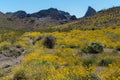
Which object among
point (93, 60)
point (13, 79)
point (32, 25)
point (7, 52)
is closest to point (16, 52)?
point (7, 52)

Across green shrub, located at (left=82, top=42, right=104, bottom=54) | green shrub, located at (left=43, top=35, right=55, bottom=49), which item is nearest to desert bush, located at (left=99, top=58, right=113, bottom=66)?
green shrub, located at (left=82, top=42, right=104, bottom=54)

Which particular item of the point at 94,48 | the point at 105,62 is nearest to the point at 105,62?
the point at 105,62

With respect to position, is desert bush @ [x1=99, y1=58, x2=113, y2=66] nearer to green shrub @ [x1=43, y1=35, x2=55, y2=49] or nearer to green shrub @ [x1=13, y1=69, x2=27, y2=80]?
green shrub @ [x1=13, y1=69, x2=27, y2=80]

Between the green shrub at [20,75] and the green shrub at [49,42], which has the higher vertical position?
the green shrub at [20,75]

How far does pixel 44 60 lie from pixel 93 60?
2.69 m

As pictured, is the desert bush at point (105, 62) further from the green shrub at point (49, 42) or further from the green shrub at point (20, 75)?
the green shrub at point (49, 42)

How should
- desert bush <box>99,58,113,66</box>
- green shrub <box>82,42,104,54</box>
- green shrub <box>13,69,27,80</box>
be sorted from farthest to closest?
green shrub <box>82,42,104,54</box>, desert bush <box>99,58,113,66</box>, green shrub <box>13,69,27,80</box>

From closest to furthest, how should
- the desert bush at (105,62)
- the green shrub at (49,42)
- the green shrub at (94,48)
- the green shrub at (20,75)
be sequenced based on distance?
the green shrub at (20,75), the desert bush at (105,62), the green shrub at (94,48), the green shrub at (49,42)

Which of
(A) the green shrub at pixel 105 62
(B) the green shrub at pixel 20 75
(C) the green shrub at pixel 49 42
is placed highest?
(B) the green shrub at pixel 20 75

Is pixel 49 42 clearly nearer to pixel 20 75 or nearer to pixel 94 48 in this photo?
pixel 94 48

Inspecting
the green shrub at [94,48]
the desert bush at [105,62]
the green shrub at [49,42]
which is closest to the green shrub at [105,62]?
the desert bush at [105,62]

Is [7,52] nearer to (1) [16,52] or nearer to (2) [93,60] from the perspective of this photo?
(1) [16,52]

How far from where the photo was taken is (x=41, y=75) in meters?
12.9

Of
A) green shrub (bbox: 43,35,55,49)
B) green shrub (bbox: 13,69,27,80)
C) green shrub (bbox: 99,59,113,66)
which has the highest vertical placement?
green shrub (bbox: 13,69,27,80)
